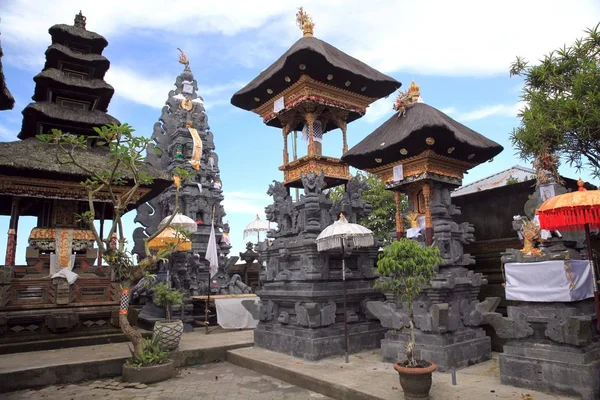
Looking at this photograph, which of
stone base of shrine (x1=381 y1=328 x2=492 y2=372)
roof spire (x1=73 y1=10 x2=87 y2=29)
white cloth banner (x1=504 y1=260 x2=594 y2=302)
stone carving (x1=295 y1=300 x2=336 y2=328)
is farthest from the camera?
roof spire (x1=73 y1=10 x2=87 y2=29)

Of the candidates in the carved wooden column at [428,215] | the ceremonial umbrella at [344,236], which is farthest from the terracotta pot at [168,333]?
the carved wooden column at [428,215]

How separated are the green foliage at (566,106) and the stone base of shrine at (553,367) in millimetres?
3890

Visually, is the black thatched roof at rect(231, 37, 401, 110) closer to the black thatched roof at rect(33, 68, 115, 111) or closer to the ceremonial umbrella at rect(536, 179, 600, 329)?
the ceremonial umbrella at rect(536, 179, 600, 329)

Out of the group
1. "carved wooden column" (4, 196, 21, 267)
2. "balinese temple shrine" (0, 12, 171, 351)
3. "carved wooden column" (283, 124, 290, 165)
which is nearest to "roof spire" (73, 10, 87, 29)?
"balinese temple shrine" (0, 12, 171, 351)

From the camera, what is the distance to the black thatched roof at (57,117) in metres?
17.5

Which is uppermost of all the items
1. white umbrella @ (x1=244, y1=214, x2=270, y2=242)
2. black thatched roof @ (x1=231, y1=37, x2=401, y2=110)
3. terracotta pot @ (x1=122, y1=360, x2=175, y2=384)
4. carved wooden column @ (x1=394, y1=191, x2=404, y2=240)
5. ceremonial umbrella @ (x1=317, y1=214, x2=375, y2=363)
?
black thatched roof @ (x1=231, y1=37, x2=401, y2=110)

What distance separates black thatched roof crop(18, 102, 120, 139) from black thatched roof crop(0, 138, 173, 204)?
1275 mm

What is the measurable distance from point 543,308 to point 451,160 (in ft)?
14.7

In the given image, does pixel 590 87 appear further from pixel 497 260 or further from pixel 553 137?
pixel 497 260

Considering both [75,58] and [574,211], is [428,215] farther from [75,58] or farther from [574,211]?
[75,58]

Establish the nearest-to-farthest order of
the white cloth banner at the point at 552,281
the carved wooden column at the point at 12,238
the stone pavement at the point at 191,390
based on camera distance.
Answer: the white cloth banner at the point at 552,281, the stone pavement at the point at 191,390, the carved wooden column at the point at 12,238

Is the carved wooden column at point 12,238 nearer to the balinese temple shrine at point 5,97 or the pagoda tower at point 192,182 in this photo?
the pagoda tower at point 192,182

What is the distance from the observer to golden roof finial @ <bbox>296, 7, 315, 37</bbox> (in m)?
13.3

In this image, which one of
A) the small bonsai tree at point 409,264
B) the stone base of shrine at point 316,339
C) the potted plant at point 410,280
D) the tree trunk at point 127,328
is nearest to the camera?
the potted plant at point 410,280
